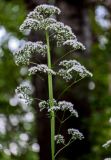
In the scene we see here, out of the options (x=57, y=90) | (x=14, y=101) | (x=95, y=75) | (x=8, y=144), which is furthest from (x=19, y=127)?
(x=57, y=90)

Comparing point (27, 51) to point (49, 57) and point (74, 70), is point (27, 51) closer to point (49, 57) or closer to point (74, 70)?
point (49, 57)

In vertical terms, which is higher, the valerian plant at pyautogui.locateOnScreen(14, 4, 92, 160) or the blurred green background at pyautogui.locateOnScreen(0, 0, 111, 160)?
the blurred green background at pyautogui.locateOnScreen(0, 0, 111, 160)

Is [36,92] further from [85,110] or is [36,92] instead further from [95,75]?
[95,75]

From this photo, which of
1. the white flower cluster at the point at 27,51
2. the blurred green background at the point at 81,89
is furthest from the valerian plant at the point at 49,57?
the blurred green background at the point at 81,89

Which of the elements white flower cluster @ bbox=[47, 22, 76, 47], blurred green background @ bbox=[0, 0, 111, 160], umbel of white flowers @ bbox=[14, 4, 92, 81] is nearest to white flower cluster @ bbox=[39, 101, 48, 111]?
umbel of white flowers @ bbox=[14, 4, 92, 81]

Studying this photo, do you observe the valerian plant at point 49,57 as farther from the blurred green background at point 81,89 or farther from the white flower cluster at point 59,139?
the blurred green background at point 81,89

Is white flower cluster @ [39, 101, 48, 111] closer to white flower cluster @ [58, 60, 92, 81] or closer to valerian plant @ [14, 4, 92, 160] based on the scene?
valerian plant @ [14, 4, 92, 160]

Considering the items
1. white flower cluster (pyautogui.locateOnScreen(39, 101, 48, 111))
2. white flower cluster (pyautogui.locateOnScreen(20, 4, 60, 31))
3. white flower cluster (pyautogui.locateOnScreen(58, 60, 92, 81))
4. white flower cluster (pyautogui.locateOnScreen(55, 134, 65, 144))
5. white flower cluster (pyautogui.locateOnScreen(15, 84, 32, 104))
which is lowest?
white flower cluster (pyautogui.locateOnScreen(55, 134, 65, 144))

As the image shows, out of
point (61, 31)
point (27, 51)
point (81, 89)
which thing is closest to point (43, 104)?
point (27, 51)
